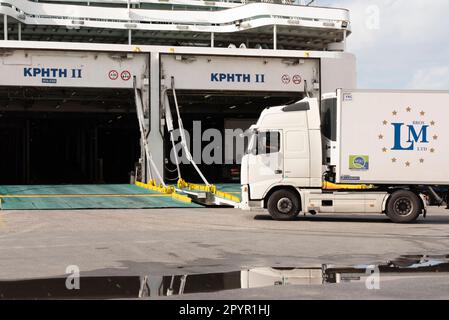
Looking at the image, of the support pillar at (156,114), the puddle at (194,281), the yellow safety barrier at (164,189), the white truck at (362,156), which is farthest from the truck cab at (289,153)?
the support pillar at (156,114)

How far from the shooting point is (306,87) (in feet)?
103

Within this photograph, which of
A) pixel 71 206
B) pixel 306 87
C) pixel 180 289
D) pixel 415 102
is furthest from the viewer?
pixel 306 87

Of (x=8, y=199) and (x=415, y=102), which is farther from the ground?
(x=415, y=102)

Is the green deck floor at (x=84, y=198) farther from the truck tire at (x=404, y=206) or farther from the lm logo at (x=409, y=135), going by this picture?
the lm logo at (x=409, y=135)

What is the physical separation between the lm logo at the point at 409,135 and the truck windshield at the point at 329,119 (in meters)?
1.58

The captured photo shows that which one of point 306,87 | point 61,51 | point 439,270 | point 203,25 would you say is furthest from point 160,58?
point 439,270

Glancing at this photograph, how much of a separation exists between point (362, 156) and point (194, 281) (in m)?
9.79

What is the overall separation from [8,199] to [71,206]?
3.40 m

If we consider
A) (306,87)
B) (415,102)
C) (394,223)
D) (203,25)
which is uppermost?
(203,25)

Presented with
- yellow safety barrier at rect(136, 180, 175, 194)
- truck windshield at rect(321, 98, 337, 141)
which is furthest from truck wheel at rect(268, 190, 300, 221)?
yellow safety barrier at rect(136, 180, 175, 194)

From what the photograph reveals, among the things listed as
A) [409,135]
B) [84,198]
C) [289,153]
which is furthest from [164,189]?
[409,135]
